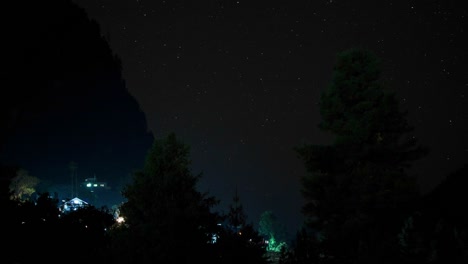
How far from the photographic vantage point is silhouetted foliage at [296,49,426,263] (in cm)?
1841

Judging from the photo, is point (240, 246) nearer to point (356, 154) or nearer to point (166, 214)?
point (166, 214)

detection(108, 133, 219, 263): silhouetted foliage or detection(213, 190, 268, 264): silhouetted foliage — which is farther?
detection(108, 133, 219, 263): silhouetted foliage

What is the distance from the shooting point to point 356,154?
20.4 metres

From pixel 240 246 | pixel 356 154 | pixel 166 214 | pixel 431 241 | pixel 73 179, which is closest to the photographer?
pixel 431 241

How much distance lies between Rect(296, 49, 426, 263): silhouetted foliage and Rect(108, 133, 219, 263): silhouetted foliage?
6.24m

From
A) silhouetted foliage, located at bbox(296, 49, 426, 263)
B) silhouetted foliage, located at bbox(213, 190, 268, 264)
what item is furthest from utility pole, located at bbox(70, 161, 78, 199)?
silhouetted foliage, located at bbox(213, 190, 268, 264)

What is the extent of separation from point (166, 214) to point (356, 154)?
485 inches

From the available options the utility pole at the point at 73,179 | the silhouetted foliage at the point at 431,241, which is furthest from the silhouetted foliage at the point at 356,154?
the utility pole at the point at 73,179

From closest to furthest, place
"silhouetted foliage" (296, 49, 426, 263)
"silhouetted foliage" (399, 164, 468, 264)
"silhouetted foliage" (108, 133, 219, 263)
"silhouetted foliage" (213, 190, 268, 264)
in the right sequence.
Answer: "silhouetted foliage" (399, 164, 468, 264) → "silhouetted foliage" (213, 190, 268, 264) → "silhouetted foliage" (108, 133, 219, 263) → "silhouetted foliage" (296, 49, 426, 263)

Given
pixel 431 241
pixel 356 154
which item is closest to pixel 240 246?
pixel 431 241

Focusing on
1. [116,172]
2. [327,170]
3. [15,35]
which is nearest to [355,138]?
[327,170]

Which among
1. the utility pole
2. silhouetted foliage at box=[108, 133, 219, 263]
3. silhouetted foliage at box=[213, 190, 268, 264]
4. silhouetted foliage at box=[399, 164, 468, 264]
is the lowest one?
silhouetted foliage at box=[399, 164, 468, 264]

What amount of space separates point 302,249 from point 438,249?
215 cm

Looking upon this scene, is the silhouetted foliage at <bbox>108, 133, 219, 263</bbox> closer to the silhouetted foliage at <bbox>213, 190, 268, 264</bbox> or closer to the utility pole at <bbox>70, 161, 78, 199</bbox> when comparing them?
the silhouetted foliage at <bbox>213, 190, 268, 264</bbox>
